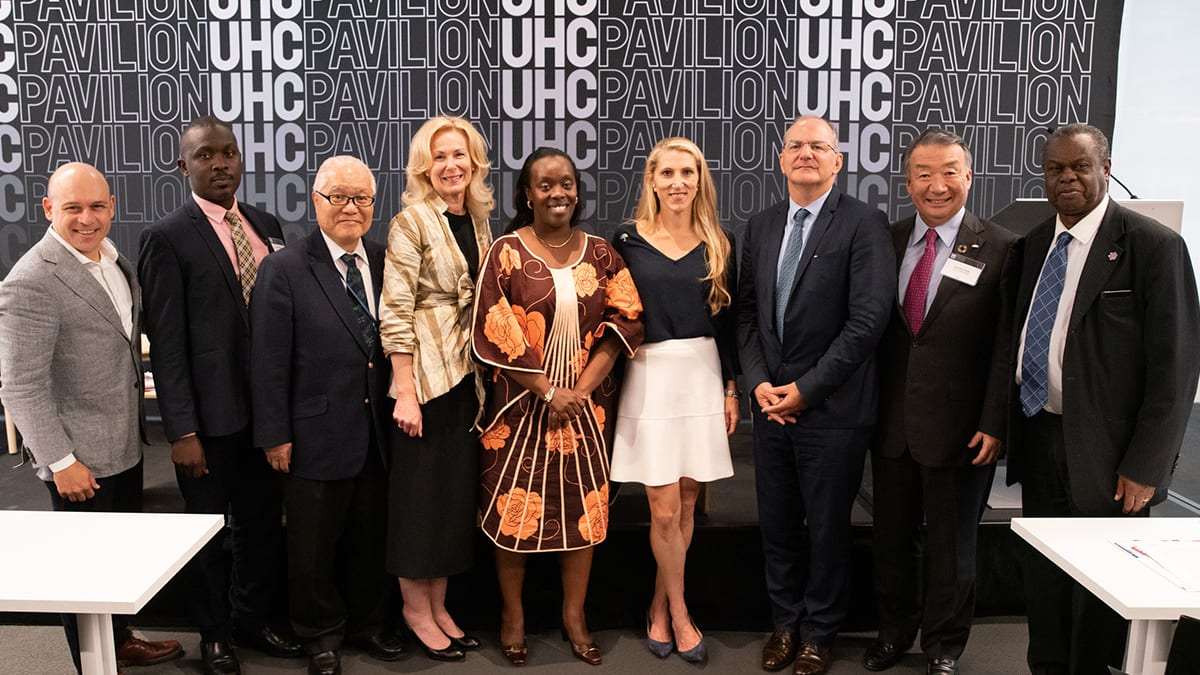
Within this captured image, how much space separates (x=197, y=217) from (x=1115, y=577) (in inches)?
107

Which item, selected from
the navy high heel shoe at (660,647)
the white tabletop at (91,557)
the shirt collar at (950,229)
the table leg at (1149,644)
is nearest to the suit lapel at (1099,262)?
the shirt collar at (950,229)

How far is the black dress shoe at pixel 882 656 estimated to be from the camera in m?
3.19

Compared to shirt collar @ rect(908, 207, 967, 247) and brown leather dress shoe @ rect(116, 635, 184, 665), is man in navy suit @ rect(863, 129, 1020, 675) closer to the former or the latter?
shirt collar @ rect(908, 207, 967, 247)

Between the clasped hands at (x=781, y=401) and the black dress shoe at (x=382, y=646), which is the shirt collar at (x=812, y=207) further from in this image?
the black dress shoe at (x=382, y=646)

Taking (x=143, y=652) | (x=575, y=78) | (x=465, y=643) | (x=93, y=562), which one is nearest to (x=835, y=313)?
(x=465, y=643)

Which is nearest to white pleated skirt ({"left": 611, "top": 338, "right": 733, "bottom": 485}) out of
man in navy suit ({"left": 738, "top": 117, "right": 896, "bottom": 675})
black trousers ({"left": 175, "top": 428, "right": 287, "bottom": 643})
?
man in navy suit ({"left": 738, "top": 117, "right": 896, "bottom": 675})

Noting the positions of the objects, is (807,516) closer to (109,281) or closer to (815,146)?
(815,146)

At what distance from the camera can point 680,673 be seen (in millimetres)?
3193

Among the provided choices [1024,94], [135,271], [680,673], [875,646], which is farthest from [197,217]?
[1024,94]

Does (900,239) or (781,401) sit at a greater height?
Answer: (900,239)

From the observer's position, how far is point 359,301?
9.81ft

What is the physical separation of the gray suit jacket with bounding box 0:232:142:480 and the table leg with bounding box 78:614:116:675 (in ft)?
2.85

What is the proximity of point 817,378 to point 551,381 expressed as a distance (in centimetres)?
84

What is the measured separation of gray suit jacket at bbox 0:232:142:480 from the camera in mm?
2588
